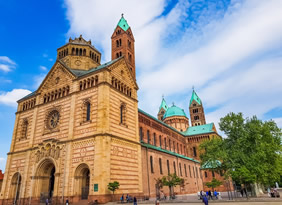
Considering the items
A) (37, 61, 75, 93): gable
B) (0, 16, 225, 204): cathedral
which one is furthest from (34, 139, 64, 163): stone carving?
(37, 61, 75, 93): gable

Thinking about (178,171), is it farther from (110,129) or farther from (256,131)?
(110,129)

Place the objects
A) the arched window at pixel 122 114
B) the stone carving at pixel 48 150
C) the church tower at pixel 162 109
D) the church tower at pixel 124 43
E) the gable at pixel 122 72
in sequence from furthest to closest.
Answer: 1. the church tower at pixel 162 109
2. the church tower at pixel 124 43
3. the gable at pixel 122 72
4. the arched window at pixel 122 114
5. the stone carving at pixel 48 150

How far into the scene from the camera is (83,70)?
34719 millimetres

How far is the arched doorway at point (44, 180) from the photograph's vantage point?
27.8 m

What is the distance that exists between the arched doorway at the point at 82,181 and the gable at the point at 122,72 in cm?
1262

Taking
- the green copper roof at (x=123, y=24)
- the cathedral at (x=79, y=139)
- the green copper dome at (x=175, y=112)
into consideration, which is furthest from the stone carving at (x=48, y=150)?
the green copper dome at (x=175, y=112)

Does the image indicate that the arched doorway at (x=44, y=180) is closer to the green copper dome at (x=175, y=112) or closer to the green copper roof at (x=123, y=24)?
the green copper roof at (x=123, y=24)

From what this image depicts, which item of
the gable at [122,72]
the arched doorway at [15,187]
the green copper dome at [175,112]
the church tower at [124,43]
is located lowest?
the arched doorway at [15,187]

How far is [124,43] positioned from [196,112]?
50.4m

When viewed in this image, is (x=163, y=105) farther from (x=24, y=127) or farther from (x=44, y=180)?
(x=44, y=180)

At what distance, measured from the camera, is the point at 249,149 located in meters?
32.6

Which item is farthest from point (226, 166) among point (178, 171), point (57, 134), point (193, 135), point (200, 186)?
point (193, 135)

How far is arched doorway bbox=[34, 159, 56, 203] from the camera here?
2783cm

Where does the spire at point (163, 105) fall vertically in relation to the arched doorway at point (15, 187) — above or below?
above
